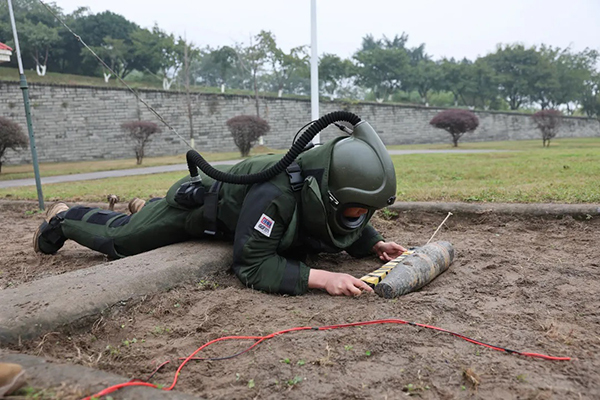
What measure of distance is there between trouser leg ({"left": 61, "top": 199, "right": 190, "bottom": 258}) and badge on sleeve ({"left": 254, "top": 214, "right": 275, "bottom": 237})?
2.71ft

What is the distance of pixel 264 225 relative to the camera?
271 centimetres

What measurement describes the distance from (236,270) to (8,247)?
9.45 feet

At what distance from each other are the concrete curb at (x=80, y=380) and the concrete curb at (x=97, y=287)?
0.47 metres

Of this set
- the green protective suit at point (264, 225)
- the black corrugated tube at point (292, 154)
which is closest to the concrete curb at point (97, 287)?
the green protective suit at point (264, 225)

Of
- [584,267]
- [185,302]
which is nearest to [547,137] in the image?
[584,267]

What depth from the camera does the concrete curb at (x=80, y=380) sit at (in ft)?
4.96

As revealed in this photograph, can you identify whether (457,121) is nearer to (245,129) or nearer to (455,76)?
(245,129)

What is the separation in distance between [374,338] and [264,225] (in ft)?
3.01

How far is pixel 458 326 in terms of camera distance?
2254 mm

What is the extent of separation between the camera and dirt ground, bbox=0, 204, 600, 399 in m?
1.74

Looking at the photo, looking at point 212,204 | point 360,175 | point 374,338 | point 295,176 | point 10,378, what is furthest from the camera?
point 212,204

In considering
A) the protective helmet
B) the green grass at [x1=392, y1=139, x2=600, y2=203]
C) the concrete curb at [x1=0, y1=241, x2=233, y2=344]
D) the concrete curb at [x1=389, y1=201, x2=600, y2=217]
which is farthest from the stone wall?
the protective helmet

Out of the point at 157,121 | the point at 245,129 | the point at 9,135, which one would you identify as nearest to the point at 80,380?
the point at 9,135

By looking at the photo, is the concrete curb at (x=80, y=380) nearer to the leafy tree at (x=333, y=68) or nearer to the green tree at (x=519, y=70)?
the leafy tree at (x=333, y=68)
